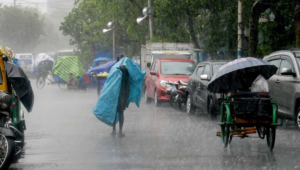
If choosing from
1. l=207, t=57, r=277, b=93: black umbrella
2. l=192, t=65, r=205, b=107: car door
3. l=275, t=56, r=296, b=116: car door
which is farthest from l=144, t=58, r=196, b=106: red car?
l=207, t=57, r=277, b=93: black umbrella

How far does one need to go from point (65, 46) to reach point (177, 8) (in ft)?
392

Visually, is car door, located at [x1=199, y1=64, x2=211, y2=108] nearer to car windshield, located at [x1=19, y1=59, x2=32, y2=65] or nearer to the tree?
car windshield, located at [x1=19, y1=59, x2=32, y2=65]

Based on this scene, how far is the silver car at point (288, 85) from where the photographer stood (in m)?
11.9

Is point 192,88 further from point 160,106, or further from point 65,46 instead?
point 65,46

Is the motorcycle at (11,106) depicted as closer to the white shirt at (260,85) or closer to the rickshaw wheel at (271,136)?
the white shirt at (260,85)

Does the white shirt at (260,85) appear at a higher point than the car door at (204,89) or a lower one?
higher

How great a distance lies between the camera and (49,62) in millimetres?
44344

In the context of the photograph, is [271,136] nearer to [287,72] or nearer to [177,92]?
[287,72]

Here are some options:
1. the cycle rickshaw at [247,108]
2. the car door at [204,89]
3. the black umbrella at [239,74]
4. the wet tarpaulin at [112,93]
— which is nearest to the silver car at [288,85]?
the car door at [204,89]

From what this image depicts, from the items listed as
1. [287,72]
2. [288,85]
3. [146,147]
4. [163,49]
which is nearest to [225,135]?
[146,147]

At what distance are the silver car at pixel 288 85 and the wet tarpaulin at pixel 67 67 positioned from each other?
65.5 ft

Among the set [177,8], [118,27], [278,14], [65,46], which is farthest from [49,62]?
[65,46]

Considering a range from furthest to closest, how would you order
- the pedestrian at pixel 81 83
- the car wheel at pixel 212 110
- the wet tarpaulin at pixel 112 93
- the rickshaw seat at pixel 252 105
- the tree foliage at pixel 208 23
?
1. the pedestrian at pixel 81 83
2. the tree foliage at pixel 208 23
3. the car wheel at pixel 212 110
4. the wet tarpaulin at pixel 112 93
5. the rickshaw seat at pixel 252 105

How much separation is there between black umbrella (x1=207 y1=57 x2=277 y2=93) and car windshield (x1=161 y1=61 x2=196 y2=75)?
30.9ft
